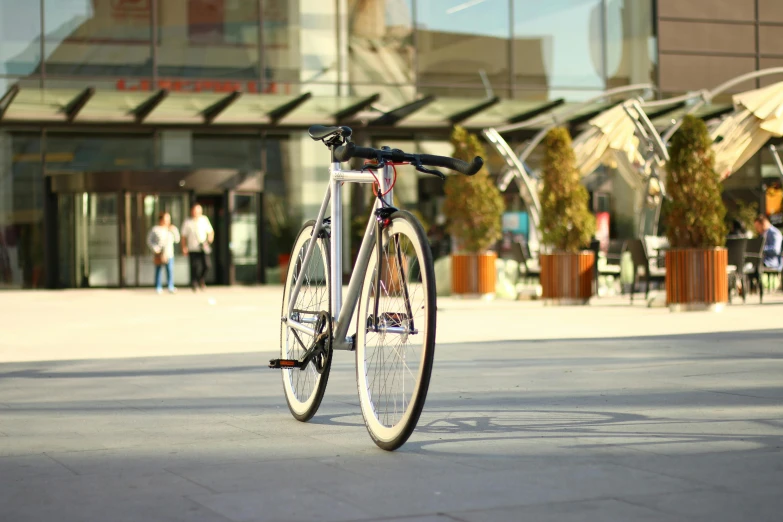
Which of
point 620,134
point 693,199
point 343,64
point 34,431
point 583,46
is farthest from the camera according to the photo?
point 583,46

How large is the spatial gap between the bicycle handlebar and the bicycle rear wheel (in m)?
0.76

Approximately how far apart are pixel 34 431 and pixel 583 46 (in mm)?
27864

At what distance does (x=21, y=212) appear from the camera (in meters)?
27.2

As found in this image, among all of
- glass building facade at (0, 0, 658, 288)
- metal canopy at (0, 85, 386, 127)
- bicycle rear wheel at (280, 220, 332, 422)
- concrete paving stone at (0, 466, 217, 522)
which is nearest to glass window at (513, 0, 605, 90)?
glass building facade at (0, 0, 658, 288)

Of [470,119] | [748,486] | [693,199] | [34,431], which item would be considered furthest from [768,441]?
[470,119]

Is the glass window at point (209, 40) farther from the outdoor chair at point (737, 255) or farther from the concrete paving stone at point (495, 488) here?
the concrete paving stone at point (495, 488)

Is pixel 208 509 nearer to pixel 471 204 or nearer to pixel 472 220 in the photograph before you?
pixel 471 204

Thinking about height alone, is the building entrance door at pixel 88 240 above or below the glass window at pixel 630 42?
below

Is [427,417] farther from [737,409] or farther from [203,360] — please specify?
[203,360]

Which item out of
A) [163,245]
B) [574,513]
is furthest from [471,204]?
[574,513]

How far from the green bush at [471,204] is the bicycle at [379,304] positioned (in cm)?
1456

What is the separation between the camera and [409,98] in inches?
1185

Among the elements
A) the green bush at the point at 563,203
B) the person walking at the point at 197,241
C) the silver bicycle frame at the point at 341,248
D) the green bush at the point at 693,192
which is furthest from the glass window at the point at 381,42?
the silver bicycle frame at the point at 341,248

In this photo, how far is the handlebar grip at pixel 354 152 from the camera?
15.0 ft
